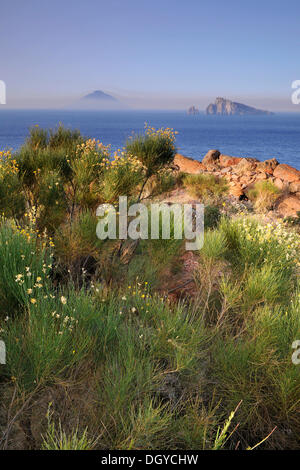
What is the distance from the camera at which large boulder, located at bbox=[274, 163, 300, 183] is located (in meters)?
21.2

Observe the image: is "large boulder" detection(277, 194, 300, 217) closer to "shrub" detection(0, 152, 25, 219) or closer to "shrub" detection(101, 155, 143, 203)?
"shrub" detection(101, 155, 143, 203)

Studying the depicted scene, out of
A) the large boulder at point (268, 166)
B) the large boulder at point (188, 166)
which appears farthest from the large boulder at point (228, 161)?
the large boulder at point (188, 166)

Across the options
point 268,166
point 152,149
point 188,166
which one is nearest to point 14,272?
point 152,149

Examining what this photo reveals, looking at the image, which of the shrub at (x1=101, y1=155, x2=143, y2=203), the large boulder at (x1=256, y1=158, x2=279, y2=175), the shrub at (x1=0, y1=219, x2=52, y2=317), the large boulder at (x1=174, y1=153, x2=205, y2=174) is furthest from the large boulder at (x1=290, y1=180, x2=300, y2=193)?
the shrub at (x1=0, y1=219, x2=52, y2=317)

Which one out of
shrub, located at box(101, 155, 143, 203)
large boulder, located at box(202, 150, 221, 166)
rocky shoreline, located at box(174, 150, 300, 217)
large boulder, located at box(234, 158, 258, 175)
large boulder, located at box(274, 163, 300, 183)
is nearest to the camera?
shrub, located at box(101, 155, 143, 203)

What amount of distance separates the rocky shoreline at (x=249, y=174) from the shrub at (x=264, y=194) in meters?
Result: 0.36

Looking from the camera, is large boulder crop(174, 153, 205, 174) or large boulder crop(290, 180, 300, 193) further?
large boulder crop(174, 153, 205, 174)

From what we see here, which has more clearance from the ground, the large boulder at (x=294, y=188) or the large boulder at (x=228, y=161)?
the large boulder at (x=228, y=161)

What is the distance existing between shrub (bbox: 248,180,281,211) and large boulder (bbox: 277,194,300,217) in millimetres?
397

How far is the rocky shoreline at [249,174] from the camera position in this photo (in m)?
17.9

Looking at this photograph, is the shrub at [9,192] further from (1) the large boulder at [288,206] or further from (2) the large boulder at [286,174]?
(2) the large boulder at [286,174]

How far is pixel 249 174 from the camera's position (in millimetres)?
20828

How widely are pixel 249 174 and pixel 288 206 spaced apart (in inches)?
166
